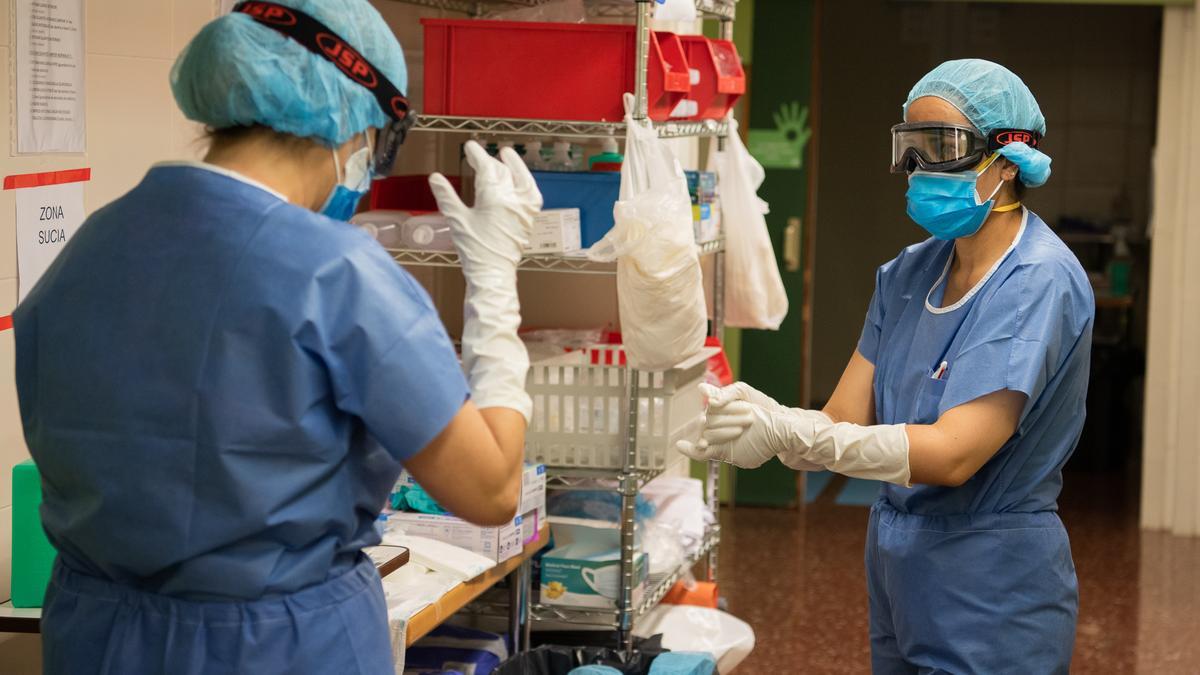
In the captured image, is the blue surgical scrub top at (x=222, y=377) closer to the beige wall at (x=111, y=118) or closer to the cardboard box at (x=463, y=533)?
the beige wall at (x=111, y=118)

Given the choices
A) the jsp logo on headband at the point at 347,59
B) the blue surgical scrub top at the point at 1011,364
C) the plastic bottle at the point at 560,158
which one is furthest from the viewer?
the plastic bottle at the point at 560,158

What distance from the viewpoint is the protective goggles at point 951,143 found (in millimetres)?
2174

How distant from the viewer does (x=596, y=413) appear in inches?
122

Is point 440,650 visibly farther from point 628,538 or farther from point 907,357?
point 907,357

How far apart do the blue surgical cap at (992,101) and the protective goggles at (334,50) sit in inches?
40.3

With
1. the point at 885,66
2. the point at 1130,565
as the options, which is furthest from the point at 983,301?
the point at 885,66

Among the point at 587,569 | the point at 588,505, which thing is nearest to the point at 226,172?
the point at 587,569

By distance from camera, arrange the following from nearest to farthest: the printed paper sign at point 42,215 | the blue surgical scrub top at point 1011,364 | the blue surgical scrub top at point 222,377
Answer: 1. the blue surgical scrub top at point 222,377
2. the blue surgical scrub top at point 1011,364
3. the printed paper sign at point 42,215

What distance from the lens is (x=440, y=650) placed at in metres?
2.98

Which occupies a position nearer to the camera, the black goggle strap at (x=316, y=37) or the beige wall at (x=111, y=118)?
the black goggle strap at (x=316, y=37)

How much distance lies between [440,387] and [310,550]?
0.22 metres

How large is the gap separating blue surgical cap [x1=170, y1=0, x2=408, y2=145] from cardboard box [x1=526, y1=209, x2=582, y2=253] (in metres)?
1.45

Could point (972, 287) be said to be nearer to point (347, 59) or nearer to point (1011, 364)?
point (1011, 364)

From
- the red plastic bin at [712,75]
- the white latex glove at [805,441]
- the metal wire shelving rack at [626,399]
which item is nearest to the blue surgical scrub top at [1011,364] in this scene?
the white latex glove at [805,441]
